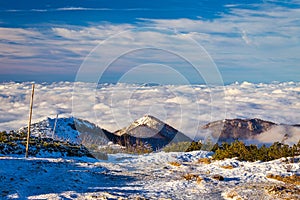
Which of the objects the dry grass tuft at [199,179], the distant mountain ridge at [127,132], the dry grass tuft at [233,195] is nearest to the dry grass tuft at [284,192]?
the dry grass tuft at [233,195]

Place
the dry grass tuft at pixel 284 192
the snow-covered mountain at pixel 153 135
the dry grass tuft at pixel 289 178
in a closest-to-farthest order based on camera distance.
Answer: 1. the dry grass tuft at pixel 284 192
2. the dry grass tuft at pixel 289 178
3. the snow-covered mountain at pixel 153 135

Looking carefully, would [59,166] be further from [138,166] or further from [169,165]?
[169,165]

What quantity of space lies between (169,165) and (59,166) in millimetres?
12057

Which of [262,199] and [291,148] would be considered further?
[291,148]

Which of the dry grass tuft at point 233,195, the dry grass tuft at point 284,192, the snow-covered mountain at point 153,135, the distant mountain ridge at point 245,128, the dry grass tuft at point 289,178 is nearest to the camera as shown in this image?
the dry grass tuft at point 233,195

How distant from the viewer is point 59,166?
33781mm

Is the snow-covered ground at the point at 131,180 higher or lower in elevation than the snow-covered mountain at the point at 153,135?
higher

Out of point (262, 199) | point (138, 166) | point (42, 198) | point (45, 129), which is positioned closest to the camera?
point (42, 198)

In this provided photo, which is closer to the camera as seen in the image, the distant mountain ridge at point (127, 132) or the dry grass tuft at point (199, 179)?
the dry grass tuft at point (199, 179)

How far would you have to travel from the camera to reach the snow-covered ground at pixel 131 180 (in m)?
24.8

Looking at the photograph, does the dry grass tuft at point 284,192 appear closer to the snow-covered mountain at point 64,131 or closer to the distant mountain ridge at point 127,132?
the distant mountain ridge at point 127,132

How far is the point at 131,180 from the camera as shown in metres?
30.9

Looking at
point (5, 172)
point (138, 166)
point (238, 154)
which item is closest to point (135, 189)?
point (5, 172)

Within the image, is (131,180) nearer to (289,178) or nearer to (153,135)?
(289,178)
